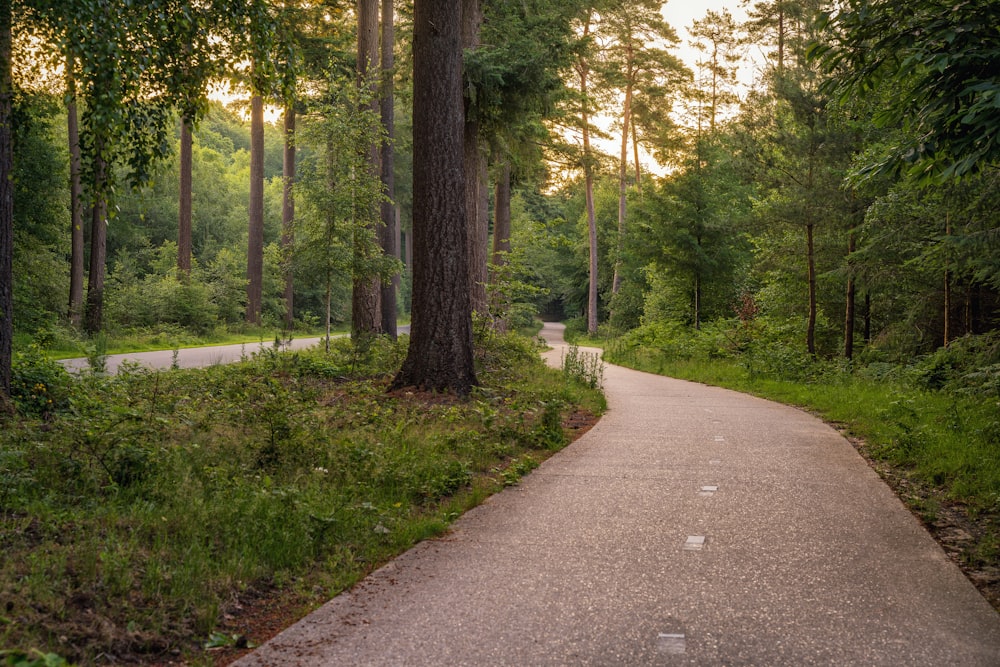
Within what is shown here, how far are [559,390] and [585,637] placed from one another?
8.95 meters

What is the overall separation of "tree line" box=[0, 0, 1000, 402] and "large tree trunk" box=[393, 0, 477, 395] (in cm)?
3

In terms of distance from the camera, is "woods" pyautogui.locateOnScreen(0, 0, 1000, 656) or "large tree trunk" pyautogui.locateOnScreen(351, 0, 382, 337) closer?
"woods" pyautogui.locateOnScreen(0, 0, 1000, 656)

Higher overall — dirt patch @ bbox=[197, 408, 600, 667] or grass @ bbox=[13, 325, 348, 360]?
grass @ bbox=[13, 325, 348, 360]

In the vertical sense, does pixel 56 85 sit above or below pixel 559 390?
above

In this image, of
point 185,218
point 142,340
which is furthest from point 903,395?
point 185,218

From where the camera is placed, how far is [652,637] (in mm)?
3502

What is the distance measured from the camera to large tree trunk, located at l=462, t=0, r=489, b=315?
16391 millimetres

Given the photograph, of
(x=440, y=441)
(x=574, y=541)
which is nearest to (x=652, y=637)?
(x=574, y=541)

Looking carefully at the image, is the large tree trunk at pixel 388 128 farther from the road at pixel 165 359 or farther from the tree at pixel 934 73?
the tree at pixel 934 73

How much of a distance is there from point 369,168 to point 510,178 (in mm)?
6629

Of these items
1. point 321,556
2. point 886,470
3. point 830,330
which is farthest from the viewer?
point 830,330

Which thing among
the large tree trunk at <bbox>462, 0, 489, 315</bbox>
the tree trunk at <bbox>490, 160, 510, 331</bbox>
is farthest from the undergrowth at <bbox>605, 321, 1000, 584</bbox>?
the large tree trunk at <bbox>462, 0, 489, 315</bbox>

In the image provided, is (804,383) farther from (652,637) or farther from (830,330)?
(652,637)

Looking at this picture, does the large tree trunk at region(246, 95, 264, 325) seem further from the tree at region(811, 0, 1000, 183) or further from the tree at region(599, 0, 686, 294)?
the tree at region(811, 0, 1000, 183)
